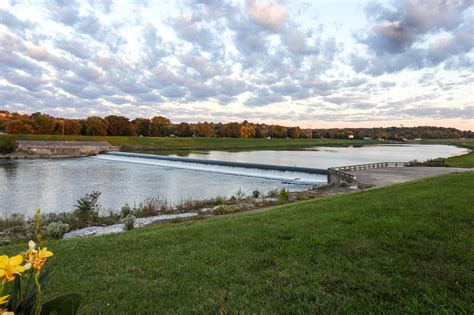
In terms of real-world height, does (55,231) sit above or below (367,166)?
above

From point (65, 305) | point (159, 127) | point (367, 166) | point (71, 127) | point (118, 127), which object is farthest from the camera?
point (159, 127)

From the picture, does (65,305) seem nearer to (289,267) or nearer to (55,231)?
(289,267)

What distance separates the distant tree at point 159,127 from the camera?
12394 cm

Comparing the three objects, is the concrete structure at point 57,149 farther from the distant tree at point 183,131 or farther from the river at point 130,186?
the distant tree at point 183,131

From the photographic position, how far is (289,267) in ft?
17.2

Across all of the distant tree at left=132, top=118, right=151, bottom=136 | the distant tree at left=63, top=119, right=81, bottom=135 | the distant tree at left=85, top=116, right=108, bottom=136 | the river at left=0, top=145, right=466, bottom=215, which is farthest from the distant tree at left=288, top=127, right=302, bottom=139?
the river at left=0, top=145, right=466, bottom=215

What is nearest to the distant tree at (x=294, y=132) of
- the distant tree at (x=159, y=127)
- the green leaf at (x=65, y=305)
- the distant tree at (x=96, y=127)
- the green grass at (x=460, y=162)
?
the distant tree at (x=159, y=127)

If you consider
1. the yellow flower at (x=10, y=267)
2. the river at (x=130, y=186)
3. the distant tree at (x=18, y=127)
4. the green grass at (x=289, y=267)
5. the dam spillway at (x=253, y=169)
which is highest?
the distant tree at (x=18, y=127)

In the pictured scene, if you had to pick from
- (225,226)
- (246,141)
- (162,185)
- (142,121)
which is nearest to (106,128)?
(142,121)

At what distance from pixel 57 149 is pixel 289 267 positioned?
72.0 meters

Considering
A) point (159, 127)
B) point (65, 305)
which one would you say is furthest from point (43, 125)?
point (65, 305)

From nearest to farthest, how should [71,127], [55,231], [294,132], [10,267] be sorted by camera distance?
[10,267] < [55,231] < [71,127] < [294,132]

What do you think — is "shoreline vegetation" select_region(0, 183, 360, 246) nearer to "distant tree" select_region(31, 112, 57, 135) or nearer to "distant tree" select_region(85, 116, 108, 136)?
"distant tree" select_region(85, 116, 108, 136)

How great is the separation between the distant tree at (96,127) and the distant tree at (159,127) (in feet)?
59.4
